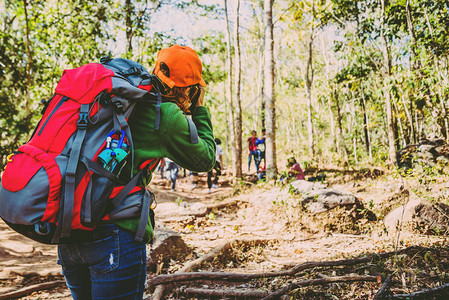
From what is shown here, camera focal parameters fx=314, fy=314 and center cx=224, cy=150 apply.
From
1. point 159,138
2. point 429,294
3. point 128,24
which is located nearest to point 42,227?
point 159,138

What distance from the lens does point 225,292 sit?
115 inches

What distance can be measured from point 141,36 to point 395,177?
10.1m

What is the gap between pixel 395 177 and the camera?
8242 millimetres

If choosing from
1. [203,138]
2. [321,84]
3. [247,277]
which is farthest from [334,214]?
[321,84]

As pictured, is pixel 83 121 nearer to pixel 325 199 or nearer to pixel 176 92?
pixel 176 92

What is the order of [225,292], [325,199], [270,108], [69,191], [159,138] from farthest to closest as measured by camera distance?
[270,108] < [325,199] < [225,292] < [159,138] < [69,191]

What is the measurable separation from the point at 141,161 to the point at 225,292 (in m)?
2.04

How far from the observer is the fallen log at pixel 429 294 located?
95.3 inches

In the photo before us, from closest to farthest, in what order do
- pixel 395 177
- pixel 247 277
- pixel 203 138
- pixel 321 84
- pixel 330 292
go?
pixel 203 138 < pixel 330 292 < pixel 247 277 < pixel 395 177 < pixel 321 84

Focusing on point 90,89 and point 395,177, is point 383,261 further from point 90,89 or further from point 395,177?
point 395,177

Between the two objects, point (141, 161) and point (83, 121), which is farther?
point (141, 161)

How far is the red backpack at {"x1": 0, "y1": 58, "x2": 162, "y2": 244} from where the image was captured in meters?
1.12

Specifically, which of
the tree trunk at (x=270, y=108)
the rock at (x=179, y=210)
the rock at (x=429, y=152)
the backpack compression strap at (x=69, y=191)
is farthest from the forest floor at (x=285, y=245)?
the backpack compression strap at (x=69, y=191)

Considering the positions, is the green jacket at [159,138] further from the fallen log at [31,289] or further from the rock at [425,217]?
the rock at [425,217]
